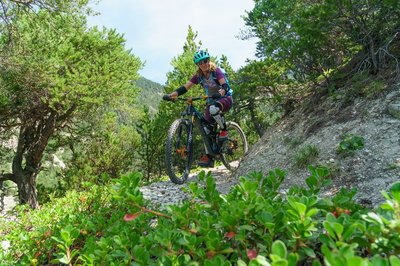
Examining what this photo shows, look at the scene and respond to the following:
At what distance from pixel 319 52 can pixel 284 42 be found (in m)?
0.80

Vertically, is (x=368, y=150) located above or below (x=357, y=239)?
above

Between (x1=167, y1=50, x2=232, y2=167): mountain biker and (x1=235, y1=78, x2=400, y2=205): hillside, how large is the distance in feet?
4.49

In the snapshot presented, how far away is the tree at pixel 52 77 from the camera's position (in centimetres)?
1178

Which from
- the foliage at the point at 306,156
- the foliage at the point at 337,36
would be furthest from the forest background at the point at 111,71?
the foliage at the point at 306,156

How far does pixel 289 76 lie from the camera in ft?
30.0

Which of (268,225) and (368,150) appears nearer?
(268,225)

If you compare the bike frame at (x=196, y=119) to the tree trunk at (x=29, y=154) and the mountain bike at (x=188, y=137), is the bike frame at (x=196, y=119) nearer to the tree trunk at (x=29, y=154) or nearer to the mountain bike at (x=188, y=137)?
the mountain bike at (x=188, y=137)

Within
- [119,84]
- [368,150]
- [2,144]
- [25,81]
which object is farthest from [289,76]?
[2,144]

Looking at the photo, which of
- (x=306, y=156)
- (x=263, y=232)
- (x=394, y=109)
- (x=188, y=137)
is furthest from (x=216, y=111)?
(x=263, y=232)

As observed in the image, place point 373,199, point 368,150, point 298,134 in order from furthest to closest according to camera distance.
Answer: point 298,134 < point 368,150 < point 373,199

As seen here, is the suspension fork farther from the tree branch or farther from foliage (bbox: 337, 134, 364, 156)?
the tree branch

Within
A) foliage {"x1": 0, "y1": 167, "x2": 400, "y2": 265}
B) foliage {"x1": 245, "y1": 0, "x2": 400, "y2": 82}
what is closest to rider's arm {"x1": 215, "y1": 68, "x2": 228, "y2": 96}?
foliage {"x1": 245, "y1": 0, "x2": 400, "y2": 82}

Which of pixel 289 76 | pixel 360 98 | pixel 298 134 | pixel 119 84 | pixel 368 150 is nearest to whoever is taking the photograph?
pixel 368 150

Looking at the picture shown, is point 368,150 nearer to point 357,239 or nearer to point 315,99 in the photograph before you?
point 315,99
